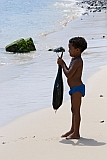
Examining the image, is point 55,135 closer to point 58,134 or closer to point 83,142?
point 58,134

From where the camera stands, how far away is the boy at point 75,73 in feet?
17.1

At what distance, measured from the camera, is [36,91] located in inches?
350

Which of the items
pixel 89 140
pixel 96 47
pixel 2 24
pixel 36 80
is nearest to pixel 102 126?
pixel 89 140

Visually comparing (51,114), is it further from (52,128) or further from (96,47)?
(96,47)

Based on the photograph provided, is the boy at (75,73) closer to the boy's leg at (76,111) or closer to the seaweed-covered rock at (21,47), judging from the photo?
→ the boy's leg at (76,111)

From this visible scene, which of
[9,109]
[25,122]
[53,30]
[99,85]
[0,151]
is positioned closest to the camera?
[0,151]

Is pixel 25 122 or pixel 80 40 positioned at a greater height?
pixel 80 40

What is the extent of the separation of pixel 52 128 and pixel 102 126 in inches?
27.9

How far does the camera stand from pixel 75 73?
5258 millimetres

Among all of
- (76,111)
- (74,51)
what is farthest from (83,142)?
(74,51)

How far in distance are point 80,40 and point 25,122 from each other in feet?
6.41

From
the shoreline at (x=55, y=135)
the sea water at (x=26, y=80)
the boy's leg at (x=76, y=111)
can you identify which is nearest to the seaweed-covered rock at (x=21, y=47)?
the sea water at (x=26, y=80)

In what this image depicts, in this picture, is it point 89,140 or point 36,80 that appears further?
point 36,80

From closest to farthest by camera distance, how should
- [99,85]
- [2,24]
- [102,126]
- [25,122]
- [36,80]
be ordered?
[102,126], [25,122], [99,85], [36,80], [2,24]
